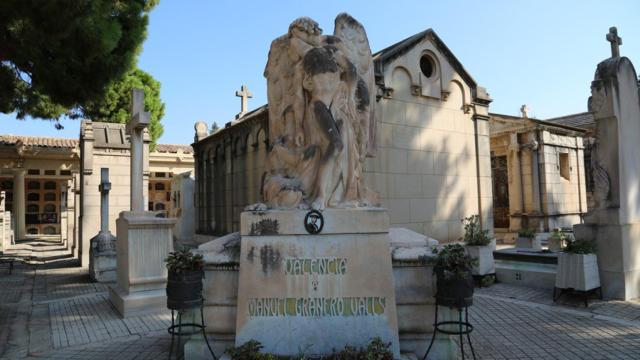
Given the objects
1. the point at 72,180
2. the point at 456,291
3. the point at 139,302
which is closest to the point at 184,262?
the point at 456,291

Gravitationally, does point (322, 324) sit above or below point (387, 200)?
below

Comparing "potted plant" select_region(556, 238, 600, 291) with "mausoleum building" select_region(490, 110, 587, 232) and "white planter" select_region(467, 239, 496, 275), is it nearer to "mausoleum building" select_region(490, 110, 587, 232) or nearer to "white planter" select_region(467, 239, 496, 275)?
"white planter" select_region(467, 239, 496, 275)

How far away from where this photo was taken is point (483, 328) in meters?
5.82

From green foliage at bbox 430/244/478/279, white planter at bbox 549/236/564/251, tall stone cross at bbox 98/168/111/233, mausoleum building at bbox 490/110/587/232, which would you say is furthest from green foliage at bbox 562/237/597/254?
tall stone cross at bbox 98/168/111/233

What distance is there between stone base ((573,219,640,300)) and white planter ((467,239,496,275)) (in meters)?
2.08

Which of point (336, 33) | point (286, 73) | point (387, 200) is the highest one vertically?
point (336, 33)

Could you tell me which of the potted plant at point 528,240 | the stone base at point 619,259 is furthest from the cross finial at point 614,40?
the potted plant at point 528,240

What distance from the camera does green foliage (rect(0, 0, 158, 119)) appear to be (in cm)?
754

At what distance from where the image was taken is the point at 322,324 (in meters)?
4.16

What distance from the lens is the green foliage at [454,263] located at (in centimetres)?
405

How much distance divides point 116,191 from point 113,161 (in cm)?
111

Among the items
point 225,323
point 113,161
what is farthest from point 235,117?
point 225,323

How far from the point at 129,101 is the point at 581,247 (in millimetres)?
26717

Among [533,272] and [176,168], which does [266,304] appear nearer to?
[533,272]
